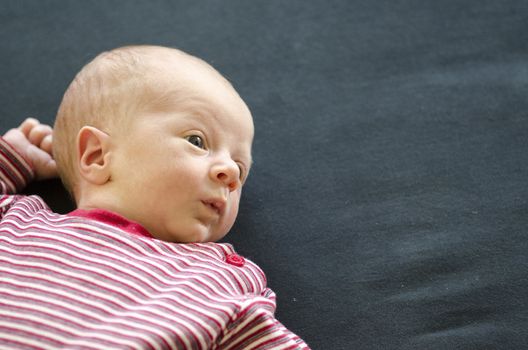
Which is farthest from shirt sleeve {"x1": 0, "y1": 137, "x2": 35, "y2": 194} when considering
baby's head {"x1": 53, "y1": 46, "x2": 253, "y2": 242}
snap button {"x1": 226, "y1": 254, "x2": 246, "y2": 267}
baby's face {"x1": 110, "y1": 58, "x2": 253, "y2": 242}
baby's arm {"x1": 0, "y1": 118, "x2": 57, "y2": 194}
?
snap button {"x1": 226, "y1": 254, "x2": 246, "y2": 267}

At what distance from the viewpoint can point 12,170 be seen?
1.23m

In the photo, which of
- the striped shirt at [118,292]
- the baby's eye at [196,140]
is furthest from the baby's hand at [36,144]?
the baby's eye at [196,140]

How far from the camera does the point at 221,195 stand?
105 centimetres

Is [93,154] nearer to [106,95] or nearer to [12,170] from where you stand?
[106,95]

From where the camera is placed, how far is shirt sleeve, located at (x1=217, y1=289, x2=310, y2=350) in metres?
0.97

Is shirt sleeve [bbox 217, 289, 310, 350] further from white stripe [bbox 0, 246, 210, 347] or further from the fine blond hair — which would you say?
the fine blond hair

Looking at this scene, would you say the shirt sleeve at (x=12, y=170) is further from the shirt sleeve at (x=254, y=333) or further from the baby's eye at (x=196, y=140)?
the shirt sleeve at (x=254, y=333)

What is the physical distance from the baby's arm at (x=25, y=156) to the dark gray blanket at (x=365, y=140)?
4 centimetres

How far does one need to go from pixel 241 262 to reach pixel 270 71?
0.55 m

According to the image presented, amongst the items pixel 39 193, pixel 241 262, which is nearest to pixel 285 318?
pixel 241 262

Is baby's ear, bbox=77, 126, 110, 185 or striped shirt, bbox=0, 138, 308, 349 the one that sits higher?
baby's ear, bbox=77, 126, 110, 185

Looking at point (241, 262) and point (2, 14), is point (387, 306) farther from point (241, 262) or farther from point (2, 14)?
point (2, 14)

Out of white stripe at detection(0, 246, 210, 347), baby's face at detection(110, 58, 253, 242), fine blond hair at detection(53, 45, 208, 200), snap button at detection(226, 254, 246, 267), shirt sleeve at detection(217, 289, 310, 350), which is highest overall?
fine blond hair at detection(53, 45, 208, 200)

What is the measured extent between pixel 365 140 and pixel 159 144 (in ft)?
1.58
